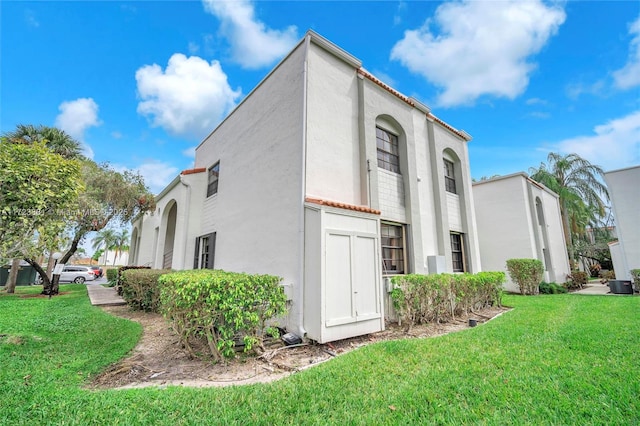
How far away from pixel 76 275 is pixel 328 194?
3179cm

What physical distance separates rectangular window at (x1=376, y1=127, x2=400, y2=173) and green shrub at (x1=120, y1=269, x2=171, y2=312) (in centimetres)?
839

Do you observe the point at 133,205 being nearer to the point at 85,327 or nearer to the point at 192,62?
the point at 192,62

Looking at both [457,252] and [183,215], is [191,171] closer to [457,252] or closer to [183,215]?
[183,215]

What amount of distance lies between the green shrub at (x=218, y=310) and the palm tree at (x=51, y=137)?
54.2 ft

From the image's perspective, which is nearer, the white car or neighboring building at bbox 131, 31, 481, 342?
neighboring building at bbox 131, 31, 481, 342

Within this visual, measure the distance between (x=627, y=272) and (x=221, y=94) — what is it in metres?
22.7

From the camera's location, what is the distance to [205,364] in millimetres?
4516

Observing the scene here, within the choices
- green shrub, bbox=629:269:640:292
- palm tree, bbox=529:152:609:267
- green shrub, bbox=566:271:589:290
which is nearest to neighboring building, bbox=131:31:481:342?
green shrub, bbox=629:269:640:292

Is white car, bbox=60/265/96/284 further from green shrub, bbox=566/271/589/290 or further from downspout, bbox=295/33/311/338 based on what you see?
green shrub, bbox=566/271/589/290

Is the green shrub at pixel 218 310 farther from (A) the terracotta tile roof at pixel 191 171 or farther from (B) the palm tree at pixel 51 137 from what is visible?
(B) the palm tree at pixel 51 137

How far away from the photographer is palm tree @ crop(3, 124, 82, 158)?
1470 cm

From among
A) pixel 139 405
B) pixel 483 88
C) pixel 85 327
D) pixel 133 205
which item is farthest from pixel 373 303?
pixel 133 205

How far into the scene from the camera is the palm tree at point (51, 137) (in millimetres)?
14703

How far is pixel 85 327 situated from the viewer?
6973 mm
